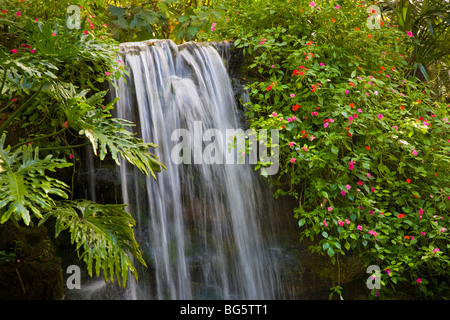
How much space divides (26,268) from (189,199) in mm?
1315

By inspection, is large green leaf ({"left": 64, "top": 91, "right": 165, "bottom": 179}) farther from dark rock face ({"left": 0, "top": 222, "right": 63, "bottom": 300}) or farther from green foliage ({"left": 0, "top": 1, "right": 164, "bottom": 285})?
dark rock face ({"left": 0, "top": 222, "right": 63, "bottom": 300})

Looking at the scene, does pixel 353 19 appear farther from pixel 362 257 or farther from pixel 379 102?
pixel 362 257

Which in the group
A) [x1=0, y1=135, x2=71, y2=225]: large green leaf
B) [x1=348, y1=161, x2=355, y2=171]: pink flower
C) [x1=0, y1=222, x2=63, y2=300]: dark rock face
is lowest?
[x1=0, y1=222, x2=63, y2=300]: dark rock face

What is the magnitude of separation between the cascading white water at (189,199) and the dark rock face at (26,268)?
63 cm

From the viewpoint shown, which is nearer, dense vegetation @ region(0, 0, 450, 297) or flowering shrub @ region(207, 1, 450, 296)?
dense vegetation @ region(0, 0, 450, 297)

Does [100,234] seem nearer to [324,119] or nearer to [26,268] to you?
[26,268]

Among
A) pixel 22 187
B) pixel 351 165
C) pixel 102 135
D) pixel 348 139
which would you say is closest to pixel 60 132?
pixel 102 135

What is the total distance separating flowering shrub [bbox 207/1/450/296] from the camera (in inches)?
141

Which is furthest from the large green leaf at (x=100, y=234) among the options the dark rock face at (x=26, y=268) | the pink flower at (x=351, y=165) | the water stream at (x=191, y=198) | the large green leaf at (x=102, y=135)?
the pink flower at (x=351, y=165)

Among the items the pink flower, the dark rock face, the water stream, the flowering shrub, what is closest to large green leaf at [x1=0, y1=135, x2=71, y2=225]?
the dark rock face

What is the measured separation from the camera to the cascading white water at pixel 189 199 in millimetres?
3334

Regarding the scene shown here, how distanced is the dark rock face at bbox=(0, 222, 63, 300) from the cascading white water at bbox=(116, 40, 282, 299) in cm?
63

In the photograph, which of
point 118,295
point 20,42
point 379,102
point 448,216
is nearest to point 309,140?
point 379,102

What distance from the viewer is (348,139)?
3.85 m
